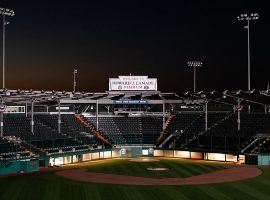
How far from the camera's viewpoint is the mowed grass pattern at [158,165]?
50.4 metres

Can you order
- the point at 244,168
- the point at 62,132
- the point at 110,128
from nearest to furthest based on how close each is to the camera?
the point at 244,168 → the point at 62,132 → the point at 110,128

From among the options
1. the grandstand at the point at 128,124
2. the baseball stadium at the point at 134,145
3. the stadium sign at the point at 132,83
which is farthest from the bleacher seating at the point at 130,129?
the stadium sign at the point at 132,83

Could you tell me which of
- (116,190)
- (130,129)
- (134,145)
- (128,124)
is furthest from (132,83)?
(116,190)

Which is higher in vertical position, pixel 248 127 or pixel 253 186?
pixel 248 127

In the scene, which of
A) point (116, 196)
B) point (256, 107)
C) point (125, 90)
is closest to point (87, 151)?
point (125, 90)

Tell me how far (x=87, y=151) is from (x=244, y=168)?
25042 millimetres

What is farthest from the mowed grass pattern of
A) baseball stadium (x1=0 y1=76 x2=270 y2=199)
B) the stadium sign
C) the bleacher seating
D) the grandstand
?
the stadium sign

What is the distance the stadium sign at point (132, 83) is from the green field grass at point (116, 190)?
80.9 ft

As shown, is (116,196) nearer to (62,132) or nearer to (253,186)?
(253,186)

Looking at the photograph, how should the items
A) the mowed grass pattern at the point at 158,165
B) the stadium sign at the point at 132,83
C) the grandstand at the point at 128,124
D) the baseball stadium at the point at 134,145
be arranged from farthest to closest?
the stadium sign at the point at 132,83
the grandstand at the point at 128,124
the mowed grass pattern at the point at 158,165
the baseball stadium at the point at 134,145

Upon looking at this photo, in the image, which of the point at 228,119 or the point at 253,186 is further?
the point at 228,119

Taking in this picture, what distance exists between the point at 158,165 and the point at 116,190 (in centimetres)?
1959

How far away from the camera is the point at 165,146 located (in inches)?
2832

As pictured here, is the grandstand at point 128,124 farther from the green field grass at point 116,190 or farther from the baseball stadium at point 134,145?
the green field grass at point 116,190
